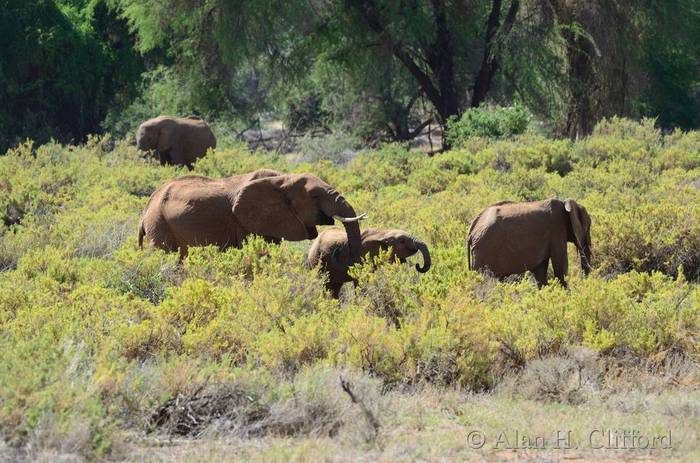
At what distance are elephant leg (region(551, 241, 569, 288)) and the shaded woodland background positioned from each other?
15.7 m

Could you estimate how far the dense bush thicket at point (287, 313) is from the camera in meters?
6.72

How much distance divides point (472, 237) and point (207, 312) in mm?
3015

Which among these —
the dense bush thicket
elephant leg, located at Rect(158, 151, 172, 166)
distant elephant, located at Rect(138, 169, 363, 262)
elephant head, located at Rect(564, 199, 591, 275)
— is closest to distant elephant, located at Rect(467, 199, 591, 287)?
elephant head, located at Rect(564, 199, 591, 275)

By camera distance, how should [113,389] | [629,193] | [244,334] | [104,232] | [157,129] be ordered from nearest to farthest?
1. [113,389]
2. [244,334]
3. [104,232]
4. [629,193]
5. [157,129]

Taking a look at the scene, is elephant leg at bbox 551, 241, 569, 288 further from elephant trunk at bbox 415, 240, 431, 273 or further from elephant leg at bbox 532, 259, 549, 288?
elephant trunk at bbox 415, 240, 431, 273

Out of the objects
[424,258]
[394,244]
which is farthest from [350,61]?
[424,258]

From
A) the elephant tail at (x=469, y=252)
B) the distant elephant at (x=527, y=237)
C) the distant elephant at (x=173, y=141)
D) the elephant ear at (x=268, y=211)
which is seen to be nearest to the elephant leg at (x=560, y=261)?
the distant elephant at (x=527, y=237)

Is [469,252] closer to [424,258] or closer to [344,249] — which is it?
[424,258]

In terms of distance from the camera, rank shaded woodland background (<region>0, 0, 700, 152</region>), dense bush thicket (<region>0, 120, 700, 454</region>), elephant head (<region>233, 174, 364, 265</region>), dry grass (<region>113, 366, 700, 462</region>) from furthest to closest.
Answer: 1. shaded woodland background (<region>0, 0, 700, 152</region>)
2. elephant head (<region>233, 174, 364, 265</region>)
3. dense bush thicket (<region>0, 120, 700, 454</region>)
4. dry grass (<region>113, 366, 700, 462</region>)

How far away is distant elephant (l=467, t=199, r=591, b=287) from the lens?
10.5 metres

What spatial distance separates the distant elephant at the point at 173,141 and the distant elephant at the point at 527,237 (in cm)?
1367

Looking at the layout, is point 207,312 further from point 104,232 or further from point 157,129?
point 157,129

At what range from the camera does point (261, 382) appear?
7066 millimetres

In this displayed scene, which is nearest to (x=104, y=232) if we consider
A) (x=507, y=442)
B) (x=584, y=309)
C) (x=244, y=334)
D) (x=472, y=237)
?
(x=472, y=237)
